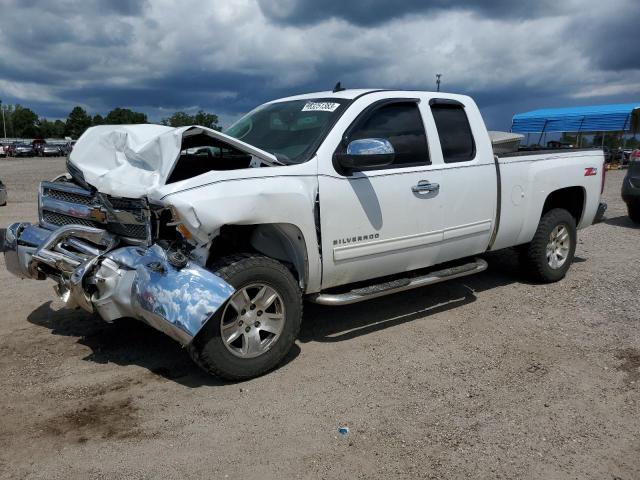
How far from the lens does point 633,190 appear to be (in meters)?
10.5

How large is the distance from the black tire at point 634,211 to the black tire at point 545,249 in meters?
4.88

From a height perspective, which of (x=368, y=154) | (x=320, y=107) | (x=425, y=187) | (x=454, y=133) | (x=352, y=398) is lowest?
(x=352, y=398)

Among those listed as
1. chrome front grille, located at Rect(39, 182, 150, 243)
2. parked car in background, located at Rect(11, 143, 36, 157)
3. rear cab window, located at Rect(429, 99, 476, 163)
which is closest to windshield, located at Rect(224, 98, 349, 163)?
rear cab window, located at Rect(429, 99, 476, 163)

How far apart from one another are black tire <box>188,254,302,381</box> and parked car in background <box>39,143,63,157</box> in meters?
53.1

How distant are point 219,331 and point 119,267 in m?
0.78

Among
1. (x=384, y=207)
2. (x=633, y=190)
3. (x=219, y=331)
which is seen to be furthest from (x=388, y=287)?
(x=633, y=190)

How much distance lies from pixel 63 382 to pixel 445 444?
8.57ft

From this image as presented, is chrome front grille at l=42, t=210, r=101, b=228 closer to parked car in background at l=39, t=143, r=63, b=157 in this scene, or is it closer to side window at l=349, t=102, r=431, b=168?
side window at l=349, t=102, r=431, b=168

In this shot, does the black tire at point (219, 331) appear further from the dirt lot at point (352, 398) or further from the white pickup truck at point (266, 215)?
the dirt lot at point (352, 398)

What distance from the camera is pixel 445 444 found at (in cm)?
319

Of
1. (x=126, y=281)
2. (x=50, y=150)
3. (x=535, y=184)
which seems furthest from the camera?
(x=50, y=150)

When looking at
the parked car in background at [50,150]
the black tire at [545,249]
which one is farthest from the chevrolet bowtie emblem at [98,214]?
the parked car in background at [50,150]

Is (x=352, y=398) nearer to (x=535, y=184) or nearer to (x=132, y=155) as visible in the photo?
(x=132, y=155)

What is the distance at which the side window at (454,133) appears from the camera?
5062mm
